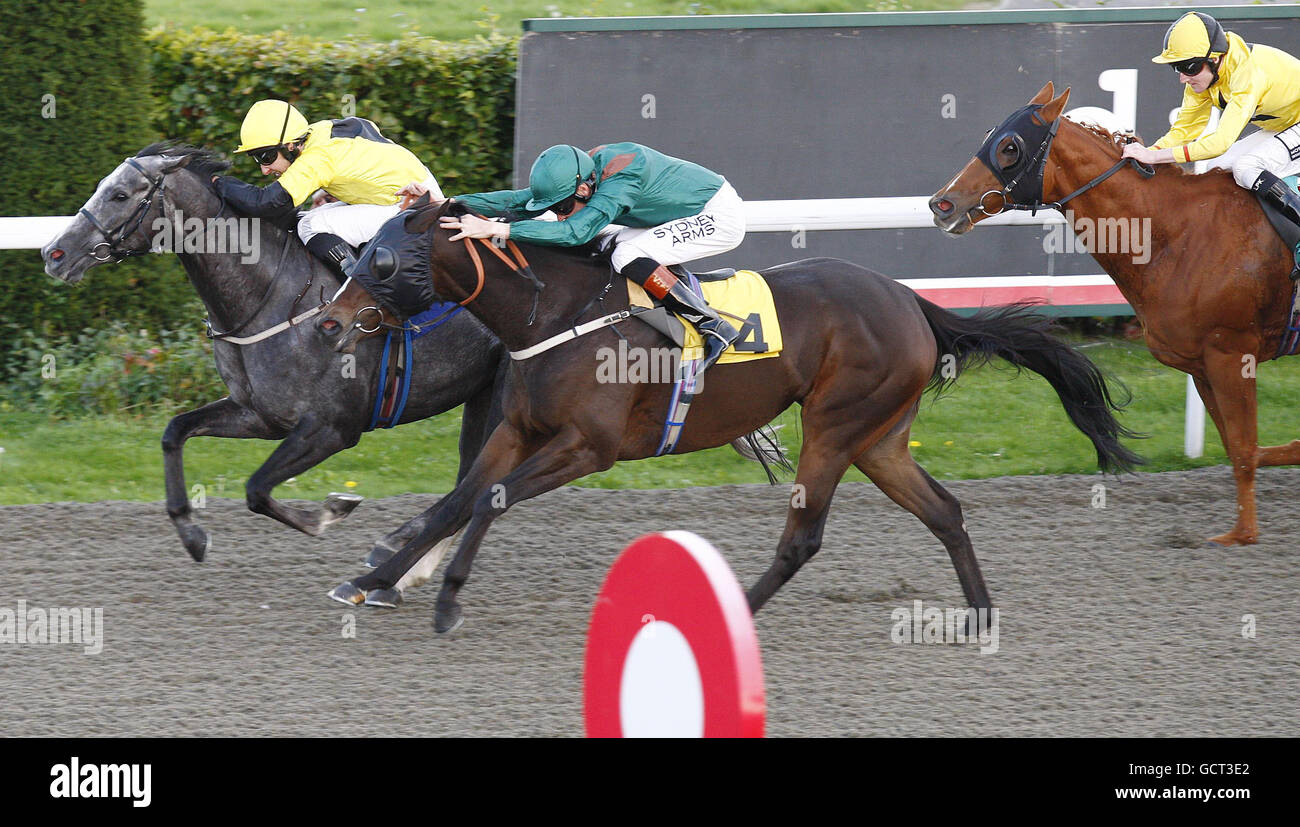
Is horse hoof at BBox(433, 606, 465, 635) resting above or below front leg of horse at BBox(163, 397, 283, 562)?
below

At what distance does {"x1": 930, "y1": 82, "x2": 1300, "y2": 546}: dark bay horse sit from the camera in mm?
5742

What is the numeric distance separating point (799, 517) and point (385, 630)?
1467 mm

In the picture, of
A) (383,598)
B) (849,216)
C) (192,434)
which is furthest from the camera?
(849,216)

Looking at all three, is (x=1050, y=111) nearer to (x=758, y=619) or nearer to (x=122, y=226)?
(x=758, y=619)

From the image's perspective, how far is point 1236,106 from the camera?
5645 mm

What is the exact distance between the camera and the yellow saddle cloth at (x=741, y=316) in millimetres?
4910

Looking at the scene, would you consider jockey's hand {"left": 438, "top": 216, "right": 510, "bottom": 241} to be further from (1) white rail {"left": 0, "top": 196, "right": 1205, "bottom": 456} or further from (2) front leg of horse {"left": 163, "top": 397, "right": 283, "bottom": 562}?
(1) white rail {"left": 0, "top": 196, "right": 1205, "bottom": 456}

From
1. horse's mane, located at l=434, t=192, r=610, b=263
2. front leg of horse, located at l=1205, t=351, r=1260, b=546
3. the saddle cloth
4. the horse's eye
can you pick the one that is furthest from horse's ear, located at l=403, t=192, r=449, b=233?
the saddle cloth

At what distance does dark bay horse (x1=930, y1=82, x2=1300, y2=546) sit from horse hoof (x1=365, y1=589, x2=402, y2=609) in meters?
2.53

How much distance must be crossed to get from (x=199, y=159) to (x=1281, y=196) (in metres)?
4.11

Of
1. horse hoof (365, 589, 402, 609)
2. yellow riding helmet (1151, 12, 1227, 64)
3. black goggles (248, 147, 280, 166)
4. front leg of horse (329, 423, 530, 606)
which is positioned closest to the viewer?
front leg of horse (329, 423, 530, 606)

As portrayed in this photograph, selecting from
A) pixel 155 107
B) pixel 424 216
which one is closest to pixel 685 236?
pixel 424 216

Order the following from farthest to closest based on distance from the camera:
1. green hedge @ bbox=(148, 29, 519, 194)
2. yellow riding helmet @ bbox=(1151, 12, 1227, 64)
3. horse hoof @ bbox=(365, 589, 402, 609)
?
green hedge @ bbox=(148, 29, 519, 194)
yellow riding helmet @ bbox=(1151, 12, 1227, 64)
horse hoof @ bbox=(365, 589, 402, 609)

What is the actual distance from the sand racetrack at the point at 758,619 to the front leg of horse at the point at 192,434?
21cm
